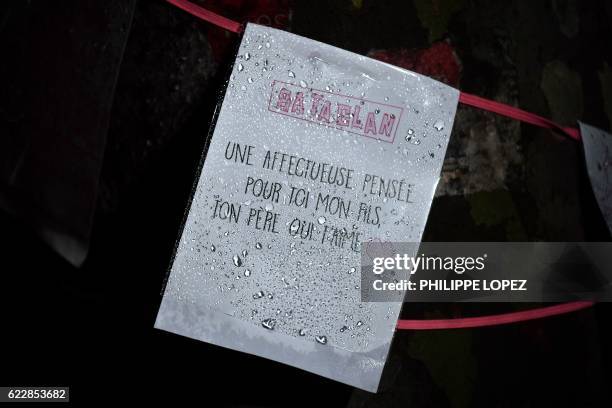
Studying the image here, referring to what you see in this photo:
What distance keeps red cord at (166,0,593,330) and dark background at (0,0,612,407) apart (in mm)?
15

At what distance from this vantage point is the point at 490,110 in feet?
3.00

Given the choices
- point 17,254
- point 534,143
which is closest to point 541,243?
point 534,143

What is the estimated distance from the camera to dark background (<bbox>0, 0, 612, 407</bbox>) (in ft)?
2.81

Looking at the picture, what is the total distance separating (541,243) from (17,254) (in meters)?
0.85

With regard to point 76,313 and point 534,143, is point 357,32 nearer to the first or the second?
point 534,143

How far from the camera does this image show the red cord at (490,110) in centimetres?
83

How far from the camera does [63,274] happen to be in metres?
1.00

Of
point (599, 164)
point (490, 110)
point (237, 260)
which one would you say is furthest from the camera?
point (599, 164)

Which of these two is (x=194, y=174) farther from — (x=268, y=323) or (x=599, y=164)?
(x=599, y=164)
